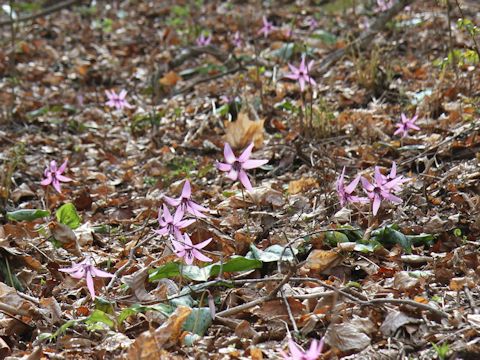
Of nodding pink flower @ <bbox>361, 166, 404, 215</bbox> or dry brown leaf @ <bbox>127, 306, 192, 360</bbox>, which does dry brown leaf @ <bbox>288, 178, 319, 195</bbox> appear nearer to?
nodding pink flower @ <bbox>361, 166, 404, 215</bbox>

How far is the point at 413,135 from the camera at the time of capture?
382 cm

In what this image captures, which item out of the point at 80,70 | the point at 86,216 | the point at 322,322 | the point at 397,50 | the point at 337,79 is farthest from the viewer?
the point at 80,70

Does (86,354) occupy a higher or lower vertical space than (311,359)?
lower

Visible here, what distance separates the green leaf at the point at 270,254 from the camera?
2.44 meters

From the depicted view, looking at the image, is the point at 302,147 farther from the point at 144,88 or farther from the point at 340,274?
the point at 144,88

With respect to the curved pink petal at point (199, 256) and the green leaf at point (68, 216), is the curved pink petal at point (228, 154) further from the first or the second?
the green leaf at point (68, 216)

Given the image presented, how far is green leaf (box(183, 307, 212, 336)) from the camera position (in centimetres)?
215

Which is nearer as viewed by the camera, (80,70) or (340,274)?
(340,274)

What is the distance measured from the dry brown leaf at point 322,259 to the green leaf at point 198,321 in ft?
1.56

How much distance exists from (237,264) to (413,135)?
5.91 ft

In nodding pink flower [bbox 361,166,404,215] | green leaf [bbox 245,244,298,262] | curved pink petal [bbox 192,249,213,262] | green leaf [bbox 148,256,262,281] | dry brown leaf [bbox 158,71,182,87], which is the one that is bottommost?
dry brown leaf [bbox 158,71,182,87]

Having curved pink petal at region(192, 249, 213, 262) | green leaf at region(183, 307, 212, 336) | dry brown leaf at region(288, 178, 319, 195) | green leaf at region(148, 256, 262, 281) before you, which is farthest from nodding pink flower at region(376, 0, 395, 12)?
green leaf at region(183, 307, 212, 336)

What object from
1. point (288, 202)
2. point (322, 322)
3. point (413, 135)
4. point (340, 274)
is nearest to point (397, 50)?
→ point (413, 135)

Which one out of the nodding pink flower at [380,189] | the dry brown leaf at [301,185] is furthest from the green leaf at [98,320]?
the dry brown leaf at [301,185]
